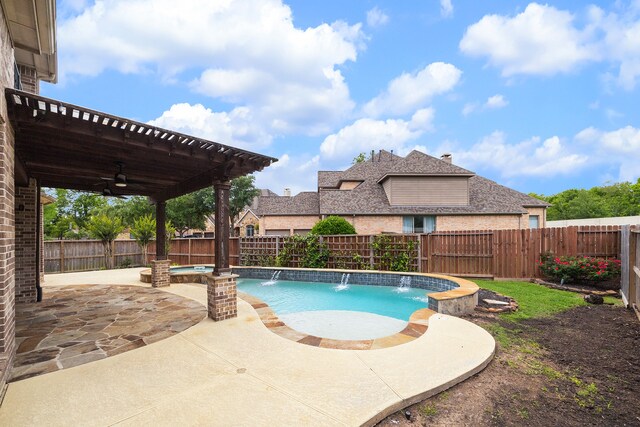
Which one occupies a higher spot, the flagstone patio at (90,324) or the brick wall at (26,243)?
the brick wall at (26,243)

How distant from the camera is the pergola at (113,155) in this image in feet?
12.3

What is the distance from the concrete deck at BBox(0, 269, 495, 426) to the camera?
2562 millimetres

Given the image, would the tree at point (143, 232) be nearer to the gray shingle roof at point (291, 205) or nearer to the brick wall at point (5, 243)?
the gray shingle roof at point (291, 205)

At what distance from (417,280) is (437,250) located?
208cm

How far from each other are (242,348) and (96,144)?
3.80 m

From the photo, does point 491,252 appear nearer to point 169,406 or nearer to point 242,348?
point 242,348

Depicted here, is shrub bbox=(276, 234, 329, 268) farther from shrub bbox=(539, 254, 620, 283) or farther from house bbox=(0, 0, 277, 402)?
shrub bbox=(539, 254, 620, 283)

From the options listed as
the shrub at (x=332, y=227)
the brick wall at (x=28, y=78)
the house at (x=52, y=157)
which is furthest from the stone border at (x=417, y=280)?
the brick wall at (x=28, y=78)

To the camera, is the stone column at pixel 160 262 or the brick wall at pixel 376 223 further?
the brick wall at pixel 376 223

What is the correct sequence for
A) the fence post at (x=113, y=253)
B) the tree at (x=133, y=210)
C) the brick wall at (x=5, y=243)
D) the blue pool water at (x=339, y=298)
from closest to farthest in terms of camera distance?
1. the brick wall at (x=5, y=243)
2. the blue pool water at (x=339, y=298)
3. the fence post at (x=113, y=253)
4. the tree at (x=133, y=210)

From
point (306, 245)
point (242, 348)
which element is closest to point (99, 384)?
point (242, 348)

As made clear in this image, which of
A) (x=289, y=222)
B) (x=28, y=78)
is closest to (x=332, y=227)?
(x=289, y=222)

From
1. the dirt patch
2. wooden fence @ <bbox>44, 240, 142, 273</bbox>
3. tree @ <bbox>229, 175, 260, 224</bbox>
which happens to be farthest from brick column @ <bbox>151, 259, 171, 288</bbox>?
tree @ <bbox>229, 175, 260, 224</bbox>

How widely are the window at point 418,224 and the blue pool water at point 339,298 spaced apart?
373 inches
